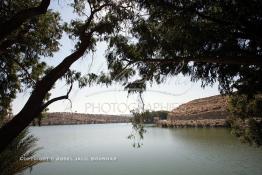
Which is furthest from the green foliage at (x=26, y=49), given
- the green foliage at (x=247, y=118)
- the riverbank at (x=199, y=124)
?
the riverbank at (x=199, y=124)

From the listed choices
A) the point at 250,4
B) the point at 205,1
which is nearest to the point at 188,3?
the point at 205,1

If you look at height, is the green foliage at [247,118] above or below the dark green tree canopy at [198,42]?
below

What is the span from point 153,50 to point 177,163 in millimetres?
14248

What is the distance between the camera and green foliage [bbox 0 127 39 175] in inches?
394

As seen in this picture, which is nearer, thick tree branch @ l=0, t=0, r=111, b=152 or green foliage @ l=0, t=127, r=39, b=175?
thick tree branch @ l=0, t=0, r=111, b=152

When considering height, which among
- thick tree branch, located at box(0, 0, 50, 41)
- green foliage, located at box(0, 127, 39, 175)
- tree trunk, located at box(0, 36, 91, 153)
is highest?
thick tree branch, located at box(0, 0, 50, 41)

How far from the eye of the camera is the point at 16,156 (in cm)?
1039

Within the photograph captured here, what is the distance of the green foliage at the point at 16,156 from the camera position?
10.0 metres

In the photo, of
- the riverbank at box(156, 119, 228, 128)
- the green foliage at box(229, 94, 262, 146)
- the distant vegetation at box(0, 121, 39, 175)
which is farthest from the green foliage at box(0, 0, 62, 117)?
the riverbank at box(156, 119, 228, 128)

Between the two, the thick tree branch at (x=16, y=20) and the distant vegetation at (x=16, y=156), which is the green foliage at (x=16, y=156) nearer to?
the distant vegetation at (x=16, y=156)

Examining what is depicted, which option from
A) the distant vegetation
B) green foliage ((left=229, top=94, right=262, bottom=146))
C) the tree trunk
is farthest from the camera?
green foliage ((left=229, top=94, right=262, bottom=146))

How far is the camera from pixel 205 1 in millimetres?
7500

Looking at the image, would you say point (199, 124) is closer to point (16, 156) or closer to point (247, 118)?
point (247, 118)

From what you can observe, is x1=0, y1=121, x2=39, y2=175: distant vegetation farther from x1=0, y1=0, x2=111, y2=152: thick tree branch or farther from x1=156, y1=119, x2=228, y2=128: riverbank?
x1=156, y1=119, x2=228, y2=128: riverbank
